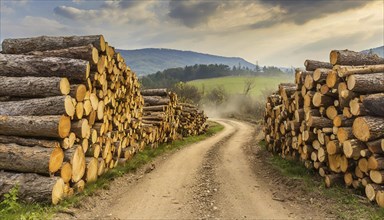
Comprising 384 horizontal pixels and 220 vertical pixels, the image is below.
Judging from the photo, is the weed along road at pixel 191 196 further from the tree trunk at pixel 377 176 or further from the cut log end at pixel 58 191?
the tree trunk at pixel 377 176

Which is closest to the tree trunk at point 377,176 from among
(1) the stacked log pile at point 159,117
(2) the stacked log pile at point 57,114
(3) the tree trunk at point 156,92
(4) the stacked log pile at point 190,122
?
(2) the stacked log pile at point 57,114

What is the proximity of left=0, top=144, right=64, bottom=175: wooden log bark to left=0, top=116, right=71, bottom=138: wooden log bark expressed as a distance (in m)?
0.45

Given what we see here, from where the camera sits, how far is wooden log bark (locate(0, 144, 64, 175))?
805 centimetres

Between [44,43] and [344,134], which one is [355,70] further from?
[44,43]

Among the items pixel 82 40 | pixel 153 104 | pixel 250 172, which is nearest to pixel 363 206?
pixel 250 172

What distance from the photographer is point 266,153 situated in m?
17.4

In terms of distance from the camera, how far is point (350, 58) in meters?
11.7

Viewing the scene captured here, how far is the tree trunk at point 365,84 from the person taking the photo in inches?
376

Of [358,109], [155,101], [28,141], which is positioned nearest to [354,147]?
[358,109]

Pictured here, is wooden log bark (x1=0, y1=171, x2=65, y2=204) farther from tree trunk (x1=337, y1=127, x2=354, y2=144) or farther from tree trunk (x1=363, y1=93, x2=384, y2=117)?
tree trunk (x1=363, y1=93, x2=384, y2=117)

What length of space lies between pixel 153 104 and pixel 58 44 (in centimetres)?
1020

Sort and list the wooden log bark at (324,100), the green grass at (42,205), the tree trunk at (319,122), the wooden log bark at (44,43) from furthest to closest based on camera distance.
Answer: the wooden log bark at (44,43)
the wooden log bark at (324,100)
the tree trunk at (319,122)
the green grass at (42,205)

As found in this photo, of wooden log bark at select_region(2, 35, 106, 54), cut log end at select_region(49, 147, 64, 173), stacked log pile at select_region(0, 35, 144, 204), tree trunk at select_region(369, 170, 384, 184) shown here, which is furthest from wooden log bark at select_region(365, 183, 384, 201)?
wooden log bark at select_region(2, 35, 106, 54)

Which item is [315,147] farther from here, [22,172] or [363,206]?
[22,172]
